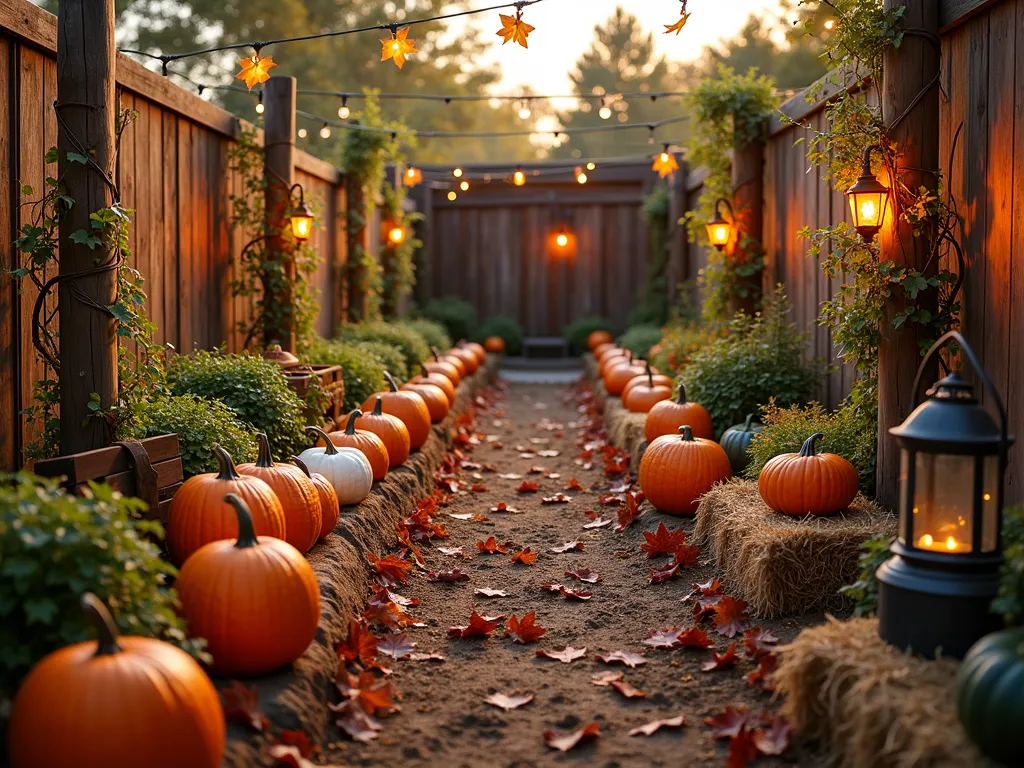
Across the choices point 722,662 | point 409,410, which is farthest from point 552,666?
point 409,410

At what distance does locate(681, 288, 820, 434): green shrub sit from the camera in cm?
686

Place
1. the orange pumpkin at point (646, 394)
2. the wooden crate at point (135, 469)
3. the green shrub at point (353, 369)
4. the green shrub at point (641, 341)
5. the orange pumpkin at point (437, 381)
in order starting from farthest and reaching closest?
the green shrub at point (641, 341), the orange pumpkin at point (437, 381), the orange pumpkin at point (646, 394), the green shrub at point (353, 369), the wooden crate at point (135, 469)

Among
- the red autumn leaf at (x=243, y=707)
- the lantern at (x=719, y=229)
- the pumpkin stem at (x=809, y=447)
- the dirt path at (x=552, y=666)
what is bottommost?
the dirt path at (x=552, y=666)

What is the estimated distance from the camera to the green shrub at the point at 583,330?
16641 millimetres

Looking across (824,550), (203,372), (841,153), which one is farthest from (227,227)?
(824,550)

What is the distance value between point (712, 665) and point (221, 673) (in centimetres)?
178

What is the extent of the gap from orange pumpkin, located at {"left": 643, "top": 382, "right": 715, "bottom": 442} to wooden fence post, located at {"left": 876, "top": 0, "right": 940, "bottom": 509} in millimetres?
2055

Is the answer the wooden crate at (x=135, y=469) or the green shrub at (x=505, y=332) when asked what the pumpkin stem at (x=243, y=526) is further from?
the green shrub at (x=505, y=332)

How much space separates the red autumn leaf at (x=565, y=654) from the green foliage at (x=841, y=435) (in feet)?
5.85

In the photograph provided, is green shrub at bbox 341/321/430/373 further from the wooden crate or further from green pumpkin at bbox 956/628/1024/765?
green pumpkin at bbox 956/628/1024/765

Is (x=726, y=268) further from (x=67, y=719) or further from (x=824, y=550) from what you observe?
(x=67, y=719)

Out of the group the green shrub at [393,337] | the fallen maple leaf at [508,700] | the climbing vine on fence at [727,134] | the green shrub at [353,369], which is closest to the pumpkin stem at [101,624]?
the fallen maple leaf at [508,700]

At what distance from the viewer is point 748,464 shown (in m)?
6.28

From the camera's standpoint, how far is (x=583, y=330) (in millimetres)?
16703
